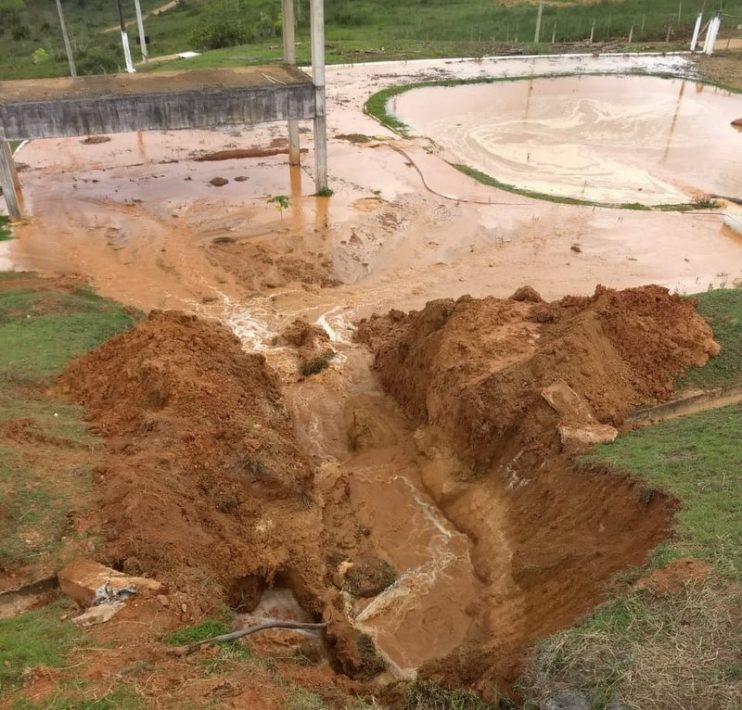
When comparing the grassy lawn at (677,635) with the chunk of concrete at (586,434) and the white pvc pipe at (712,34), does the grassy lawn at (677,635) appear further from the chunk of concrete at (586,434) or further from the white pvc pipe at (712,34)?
the white pvc pipe at (712,34)

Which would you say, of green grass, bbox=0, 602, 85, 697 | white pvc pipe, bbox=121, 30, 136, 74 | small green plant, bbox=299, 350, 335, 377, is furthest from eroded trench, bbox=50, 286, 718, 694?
white pvc pipe, bbox=121, 30, 136, 74

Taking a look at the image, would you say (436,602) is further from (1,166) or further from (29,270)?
(1,166)

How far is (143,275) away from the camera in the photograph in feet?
60.9

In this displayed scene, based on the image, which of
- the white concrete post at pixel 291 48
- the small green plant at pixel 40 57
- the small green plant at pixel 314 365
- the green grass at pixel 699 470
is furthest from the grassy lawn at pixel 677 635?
the small green plant at pixel 40 57

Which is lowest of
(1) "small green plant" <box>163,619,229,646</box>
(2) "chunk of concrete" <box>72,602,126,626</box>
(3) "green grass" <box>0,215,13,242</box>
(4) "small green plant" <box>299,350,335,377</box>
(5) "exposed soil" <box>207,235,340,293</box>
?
(4) "small green plant" <box>299,350,335,377</box>

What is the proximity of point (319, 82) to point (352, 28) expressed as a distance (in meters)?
36.6

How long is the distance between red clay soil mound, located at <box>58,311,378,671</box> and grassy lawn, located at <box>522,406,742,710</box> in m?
3.11

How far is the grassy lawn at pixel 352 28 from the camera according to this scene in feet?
143

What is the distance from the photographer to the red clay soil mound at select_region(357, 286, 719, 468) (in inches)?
448

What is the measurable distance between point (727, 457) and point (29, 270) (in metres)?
17.6

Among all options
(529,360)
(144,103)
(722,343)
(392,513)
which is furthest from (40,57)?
(722,343)

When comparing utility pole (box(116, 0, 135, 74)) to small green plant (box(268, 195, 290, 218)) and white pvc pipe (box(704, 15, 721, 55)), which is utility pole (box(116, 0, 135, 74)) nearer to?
small green plant (box(268, 195, 290, 218))

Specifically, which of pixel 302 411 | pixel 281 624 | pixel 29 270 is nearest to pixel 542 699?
pixel 281 624

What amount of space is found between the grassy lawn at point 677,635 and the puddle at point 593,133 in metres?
17.7
